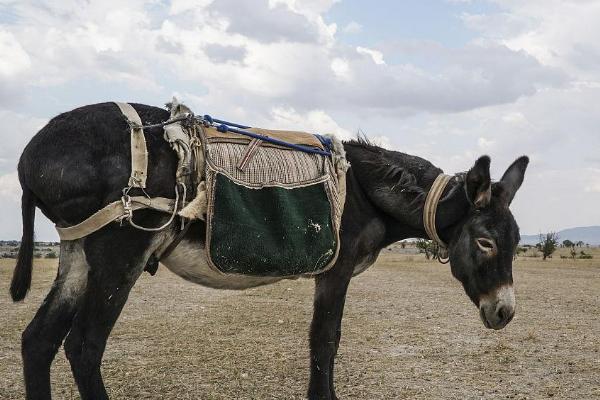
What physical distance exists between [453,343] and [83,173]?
21.9 feet

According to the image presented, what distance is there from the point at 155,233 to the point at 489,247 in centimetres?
284

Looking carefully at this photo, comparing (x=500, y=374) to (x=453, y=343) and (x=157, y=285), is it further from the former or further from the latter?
(x=157, y=285)

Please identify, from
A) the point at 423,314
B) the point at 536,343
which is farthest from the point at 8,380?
the point at 423,314

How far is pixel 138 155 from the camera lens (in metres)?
4.31

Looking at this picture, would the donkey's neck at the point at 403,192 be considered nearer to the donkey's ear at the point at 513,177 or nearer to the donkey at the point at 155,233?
the donkey at the point at 155,233

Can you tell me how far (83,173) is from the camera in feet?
13.8

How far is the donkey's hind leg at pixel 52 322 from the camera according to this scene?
14.2ft

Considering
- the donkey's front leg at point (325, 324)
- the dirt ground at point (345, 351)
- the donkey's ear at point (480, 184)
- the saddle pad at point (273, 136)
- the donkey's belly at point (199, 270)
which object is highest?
the saddle pad at point (273, 136)

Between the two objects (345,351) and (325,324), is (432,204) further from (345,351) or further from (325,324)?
(345,351)

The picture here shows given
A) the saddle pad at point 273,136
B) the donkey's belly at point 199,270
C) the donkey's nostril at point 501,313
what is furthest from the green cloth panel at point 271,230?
the donkey's nostril at point 501,313

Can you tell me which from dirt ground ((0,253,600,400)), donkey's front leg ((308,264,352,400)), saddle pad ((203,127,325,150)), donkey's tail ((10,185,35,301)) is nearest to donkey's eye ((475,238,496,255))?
donkey's front leg ((308,264,352,400))

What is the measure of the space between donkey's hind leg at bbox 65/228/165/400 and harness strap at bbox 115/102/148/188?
364mm

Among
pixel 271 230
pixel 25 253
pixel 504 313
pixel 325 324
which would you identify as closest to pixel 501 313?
pixel 504 313

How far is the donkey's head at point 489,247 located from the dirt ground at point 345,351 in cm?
158
